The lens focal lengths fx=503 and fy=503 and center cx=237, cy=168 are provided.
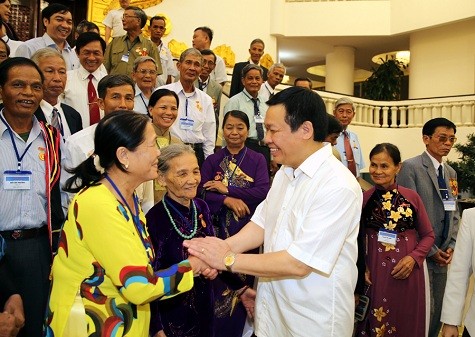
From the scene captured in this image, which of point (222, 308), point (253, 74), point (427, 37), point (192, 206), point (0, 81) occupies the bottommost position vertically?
point (222, 308)

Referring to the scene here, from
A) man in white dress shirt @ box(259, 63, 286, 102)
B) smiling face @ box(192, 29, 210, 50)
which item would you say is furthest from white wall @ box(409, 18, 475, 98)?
smiling face @ box(192, 29, 210, 50)

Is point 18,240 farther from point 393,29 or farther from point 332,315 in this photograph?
point 393,29

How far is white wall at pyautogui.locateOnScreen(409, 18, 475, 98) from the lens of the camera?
1254cm

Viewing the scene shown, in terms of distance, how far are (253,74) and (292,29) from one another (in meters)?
7.90

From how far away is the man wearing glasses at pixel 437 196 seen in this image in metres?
4.02

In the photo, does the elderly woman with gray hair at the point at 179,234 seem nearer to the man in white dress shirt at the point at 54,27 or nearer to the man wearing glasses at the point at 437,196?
the man wearing glasses at the point at 437,196

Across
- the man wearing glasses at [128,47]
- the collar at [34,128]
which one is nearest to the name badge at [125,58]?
the man wearing glasses at [128,47]

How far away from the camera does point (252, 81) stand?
6.03 metres

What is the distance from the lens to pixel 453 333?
2533mm

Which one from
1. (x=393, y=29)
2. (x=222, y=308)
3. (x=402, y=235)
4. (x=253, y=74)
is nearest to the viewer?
(x=222, y=308)

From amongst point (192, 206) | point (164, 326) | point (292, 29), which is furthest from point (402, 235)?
point (292, 29)

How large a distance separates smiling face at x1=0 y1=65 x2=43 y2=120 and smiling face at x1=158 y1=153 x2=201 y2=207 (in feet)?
2.67

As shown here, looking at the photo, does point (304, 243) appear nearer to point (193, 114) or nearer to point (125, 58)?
point (193, 114)

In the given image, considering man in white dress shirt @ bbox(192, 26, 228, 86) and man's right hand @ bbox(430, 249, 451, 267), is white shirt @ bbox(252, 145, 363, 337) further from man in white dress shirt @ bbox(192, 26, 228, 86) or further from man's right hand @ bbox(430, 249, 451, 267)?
man in white dress shirt @ bbox(192, 26, 228, 86)
